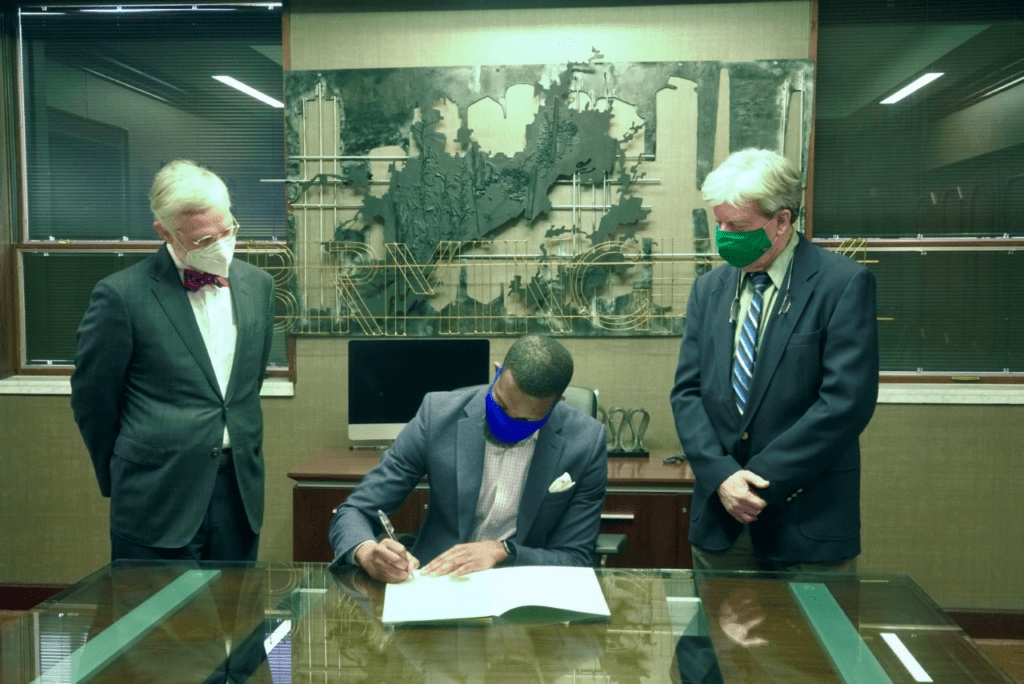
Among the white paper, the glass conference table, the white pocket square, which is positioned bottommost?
the glass conference table

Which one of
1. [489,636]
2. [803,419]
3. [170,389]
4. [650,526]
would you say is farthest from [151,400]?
[650,526]

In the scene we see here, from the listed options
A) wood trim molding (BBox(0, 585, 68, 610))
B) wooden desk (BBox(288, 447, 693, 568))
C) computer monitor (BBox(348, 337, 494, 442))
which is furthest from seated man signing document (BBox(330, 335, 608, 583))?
wood trim molding (BBox(0, 585, 68, 610))

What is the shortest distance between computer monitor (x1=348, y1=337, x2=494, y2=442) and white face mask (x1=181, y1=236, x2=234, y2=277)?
3.98 ft

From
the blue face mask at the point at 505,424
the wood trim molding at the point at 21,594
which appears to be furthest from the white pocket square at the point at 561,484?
the wood trim molding at the point at 21,594

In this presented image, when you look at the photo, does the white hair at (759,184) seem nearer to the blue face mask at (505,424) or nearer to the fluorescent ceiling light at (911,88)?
the blue face mask at (505,424)

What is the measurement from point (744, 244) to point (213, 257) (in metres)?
1.32

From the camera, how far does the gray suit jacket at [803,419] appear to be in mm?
2066

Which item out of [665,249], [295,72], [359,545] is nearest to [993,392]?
[665,249]

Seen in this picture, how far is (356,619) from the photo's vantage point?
1.58 m

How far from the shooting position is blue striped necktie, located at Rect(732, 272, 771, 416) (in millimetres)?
2172

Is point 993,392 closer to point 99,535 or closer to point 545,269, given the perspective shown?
point 545,269

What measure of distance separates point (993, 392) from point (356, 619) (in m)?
3.05

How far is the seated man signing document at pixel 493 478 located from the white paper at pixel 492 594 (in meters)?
0.20

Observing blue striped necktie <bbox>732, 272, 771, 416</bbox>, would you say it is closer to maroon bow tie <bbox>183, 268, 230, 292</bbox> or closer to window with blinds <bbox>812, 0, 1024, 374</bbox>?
maroon bow tie <bbox>183, 268, 230, 292</bbox>
